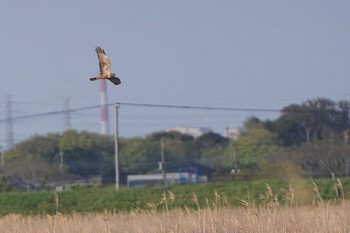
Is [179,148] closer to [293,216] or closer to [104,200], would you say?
[104,200]

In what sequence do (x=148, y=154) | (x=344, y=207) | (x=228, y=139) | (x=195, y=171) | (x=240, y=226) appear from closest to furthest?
(x=240, y=226) → (x=344, y=207) → (x=195, y=171) → (x=148, y=154) → (x=228, y=139)

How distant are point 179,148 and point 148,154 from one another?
101 inches

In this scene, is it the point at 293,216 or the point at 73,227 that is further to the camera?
the point at 73,227

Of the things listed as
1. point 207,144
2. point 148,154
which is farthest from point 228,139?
point 148,154

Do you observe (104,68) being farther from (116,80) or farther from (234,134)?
(234,134)

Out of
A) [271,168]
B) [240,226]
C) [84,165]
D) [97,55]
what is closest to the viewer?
[97,55]

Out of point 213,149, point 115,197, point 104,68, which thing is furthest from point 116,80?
point 213,149

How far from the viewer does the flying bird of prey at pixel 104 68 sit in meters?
6.05

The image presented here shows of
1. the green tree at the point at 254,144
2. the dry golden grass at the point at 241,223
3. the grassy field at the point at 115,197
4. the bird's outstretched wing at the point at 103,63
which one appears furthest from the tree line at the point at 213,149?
the bird's outstretched wing at the point at 103,63

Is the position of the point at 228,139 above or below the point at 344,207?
above

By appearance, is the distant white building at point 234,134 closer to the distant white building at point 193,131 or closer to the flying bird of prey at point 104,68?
the distant white building at point 193,131

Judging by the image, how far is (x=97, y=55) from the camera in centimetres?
645

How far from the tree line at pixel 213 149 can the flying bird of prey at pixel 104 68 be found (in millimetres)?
32022

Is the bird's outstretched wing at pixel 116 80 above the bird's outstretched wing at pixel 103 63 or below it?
below
